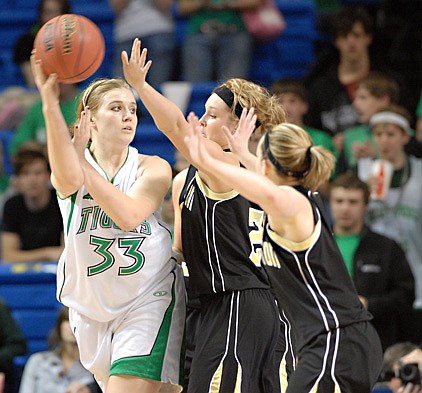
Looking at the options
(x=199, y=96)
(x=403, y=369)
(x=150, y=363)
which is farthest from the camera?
A: (x=199, y=96)

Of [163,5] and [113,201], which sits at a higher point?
[163,5]

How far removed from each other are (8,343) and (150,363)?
2.84 m

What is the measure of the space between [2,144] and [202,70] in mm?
1923

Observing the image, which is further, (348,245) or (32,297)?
(32,297)

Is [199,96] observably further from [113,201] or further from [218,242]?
[113,201]

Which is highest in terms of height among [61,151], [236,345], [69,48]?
[69,48]

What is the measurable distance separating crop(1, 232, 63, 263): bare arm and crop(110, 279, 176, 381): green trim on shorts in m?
3.41

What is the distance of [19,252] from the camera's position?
321 inches

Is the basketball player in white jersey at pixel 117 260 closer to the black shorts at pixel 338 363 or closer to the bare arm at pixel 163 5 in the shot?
the black shorts at pixel 338 363

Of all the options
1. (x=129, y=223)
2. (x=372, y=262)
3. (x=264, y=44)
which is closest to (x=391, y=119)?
(x=372, y=262)

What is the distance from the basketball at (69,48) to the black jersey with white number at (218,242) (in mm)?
733

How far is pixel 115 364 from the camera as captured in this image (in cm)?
460

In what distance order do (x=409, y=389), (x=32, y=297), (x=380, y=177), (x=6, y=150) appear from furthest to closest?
(x=6, y=150)
(x=32, y=297)
(x=380, y=177)
(x=409, y=389)

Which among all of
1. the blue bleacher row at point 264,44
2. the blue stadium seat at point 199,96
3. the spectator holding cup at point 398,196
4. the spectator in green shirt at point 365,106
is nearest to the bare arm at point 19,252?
the blue stadium seat at point 199,96
